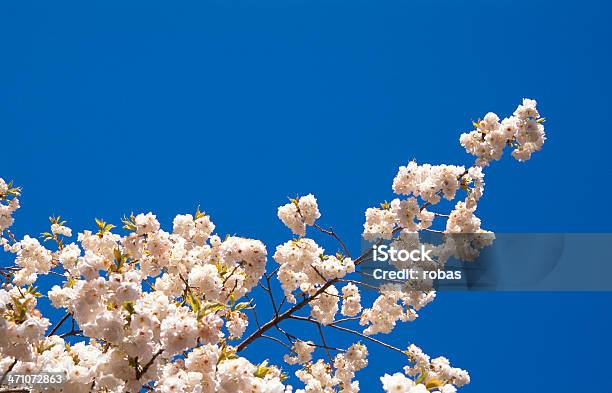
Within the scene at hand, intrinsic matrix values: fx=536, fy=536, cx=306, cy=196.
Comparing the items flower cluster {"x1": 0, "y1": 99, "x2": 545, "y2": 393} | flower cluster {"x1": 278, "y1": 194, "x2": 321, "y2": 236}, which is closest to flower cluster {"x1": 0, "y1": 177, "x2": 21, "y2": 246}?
flower cluster {"x1": 0, "y1": 99, "x2": 545, "y2": 393}

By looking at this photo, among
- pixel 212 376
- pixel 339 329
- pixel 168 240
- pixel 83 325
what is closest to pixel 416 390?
pixel 212 376

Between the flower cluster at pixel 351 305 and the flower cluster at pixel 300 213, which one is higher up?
the flower cluster at pixel 300 213

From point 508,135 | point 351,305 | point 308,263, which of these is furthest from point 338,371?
point 508,135

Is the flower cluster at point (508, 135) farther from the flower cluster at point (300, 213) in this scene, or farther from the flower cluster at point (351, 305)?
the flower cluster at point (351, 305)

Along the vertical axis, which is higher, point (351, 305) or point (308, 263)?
point (351, 305)

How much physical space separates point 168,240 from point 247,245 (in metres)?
1.46

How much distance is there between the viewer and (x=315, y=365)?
881cm

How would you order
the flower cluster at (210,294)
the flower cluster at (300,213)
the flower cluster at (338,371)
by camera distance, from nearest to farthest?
the flower cluster at (210,294) < the flower cluster at (300,213) < the flower cluster at (338,371)

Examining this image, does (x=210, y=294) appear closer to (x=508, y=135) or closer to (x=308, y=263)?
(x=308, y=263)

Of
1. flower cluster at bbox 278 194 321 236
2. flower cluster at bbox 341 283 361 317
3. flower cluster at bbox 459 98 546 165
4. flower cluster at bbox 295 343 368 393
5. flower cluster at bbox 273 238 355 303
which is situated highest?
flower cluster at bbox 459 98 546 165

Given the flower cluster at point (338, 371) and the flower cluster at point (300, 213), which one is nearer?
the flower cluster at point (300, 213)

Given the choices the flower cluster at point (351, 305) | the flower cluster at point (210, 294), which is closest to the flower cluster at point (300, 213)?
the flower cluster at point (210, 294)

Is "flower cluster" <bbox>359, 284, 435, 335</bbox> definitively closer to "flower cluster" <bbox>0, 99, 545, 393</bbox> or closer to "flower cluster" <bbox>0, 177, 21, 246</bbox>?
"flower cluster" <bbox>0, 99, 545, 393</bbox>

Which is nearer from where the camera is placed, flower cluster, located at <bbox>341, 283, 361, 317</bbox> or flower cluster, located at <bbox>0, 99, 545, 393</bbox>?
flower cluster, located at <bbox>0, 99, 545, 393</bbox>
